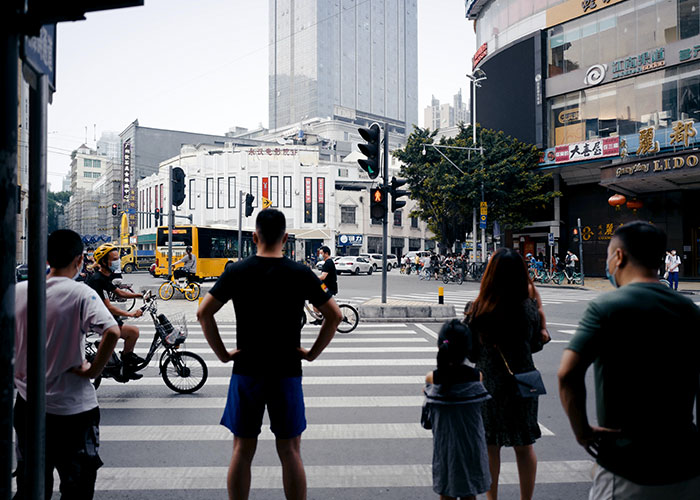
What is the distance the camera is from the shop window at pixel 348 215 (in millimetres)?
61125

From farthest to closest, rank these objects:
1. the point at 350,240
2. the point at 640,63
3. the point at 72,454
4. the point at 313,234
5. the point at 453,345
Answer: the point at 350,240
the point at 313,234
the point at 640,63
the point at 453,345
the point at 72,454

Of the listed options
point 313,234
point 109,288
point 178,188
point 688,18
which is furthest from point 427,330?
point 313,234

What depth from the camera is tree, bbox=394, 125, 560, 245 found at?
30.5 meters

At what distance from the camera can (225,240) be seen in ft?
94.7

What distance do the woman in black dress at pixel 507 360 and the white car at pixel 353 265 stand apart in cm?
3383

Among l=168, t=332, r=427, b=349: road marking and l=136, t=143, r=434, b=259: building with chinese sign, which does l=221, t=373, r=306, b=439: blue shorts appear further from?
l=136, t=143, r=434, b=259: building with chinese sign

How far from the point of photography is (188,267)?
17422 mm

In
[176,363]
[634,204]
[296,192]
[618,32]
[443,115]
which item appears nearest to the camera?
[176,363]

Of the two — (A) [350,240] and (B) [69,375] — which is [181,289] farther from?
(A) [350,240]

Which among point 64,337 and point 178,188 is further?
point 178,188

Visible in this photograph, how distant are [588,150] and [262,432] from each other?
29.6 meters

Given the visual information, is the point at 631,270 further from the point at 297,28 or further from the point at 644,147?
the point at 297,28

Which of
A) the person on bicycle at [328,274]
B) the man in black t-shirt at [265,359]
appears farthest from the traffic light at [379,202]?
the man in black t-shirt at [265,359]

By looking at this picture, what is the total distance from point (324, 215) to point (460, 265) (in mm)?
31865
